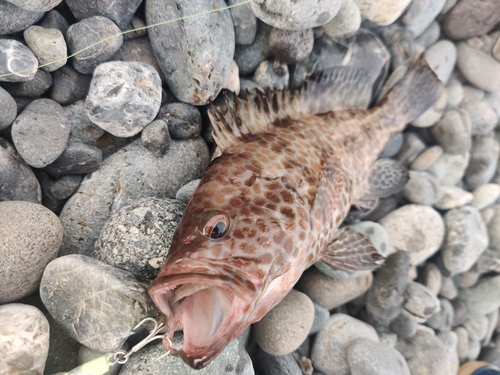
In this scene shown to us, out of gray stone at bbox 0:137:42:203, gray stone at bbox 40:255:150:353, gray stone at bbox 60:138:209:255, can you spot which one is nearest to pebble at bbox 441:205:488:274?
gray stone at bbox 60:138:209:255

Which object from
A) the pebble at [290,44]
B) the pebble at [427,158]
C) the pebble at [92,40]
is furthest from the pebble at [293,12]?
the pebble at [427,158]

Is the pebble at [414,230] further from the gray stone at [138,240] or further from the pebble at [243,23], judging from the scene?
the gray stone at [138,240]

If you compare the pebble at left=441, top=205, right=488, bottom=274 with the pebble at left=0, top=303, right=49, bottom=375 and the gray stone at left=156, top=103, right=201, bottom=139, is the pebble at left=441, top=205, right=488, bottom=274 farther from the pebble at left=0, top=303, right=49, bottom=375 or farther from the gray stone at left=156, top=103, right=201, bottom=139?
the pebble at left=0, top=303, right=49, bottom=375

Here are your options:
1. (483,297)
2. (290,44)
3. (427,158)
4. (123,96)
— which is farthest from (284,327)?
(483,297)

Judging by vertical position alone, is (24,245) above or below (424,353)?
above

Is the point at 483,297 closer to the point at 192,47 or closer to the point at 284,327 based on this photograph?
the point at 284,327

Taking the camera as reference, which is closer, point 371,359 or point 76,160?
point 76,160
